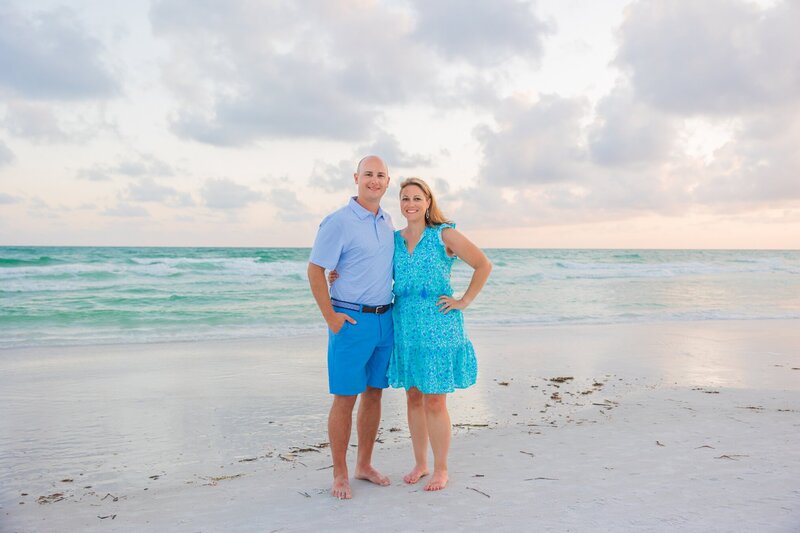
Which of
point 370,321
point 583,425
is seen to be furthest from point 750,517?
point 370,321

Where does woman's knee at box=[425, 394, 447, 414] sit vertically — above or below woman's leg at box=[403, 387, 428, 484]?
above

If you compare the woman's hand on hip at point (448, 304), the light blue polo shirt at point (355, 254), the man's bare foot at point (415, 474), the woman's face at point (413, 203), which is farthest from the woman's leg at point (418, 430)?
the woman's face at point (413, 203)

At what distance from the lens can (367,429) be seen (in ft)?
13.0

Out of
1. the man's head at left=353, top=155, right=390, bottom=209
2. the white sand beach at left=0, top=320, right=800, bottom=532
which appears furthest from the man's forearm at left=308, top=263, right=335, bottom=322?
the white sand beach at left=0, top=320, right=800, bottom=532

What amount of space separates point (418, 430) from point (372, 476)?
40 centimetres

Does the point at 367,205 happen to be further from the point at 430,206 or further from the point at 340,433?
the point at 340,433

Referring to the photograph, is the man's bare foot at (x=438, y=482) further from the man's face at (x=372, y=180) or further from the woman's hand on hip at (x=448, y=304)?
the man's face at (x=372, y=180)

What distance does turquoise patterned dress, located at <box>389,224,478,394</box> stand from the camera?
375 cm

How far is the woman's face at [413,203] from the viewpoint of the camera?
3.79 meters

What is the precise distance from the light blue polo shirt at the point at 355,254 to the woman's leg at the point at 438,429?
688 millimetres

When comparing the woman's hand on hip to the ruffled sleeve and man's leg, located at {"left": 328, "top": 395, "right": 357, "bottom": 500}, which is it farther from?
man's leg, located at {"left": 328, "top": 395, "right": 357, "bottom": 500}

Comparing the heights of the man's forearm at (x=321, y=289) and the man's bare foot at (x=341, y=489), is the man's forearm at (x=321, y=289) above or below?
above

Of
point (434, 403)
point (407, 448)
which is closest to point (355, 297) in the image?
point (434, 403)

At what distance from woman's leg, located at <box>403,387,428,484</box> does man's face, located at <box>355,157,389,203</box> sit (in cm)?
122
